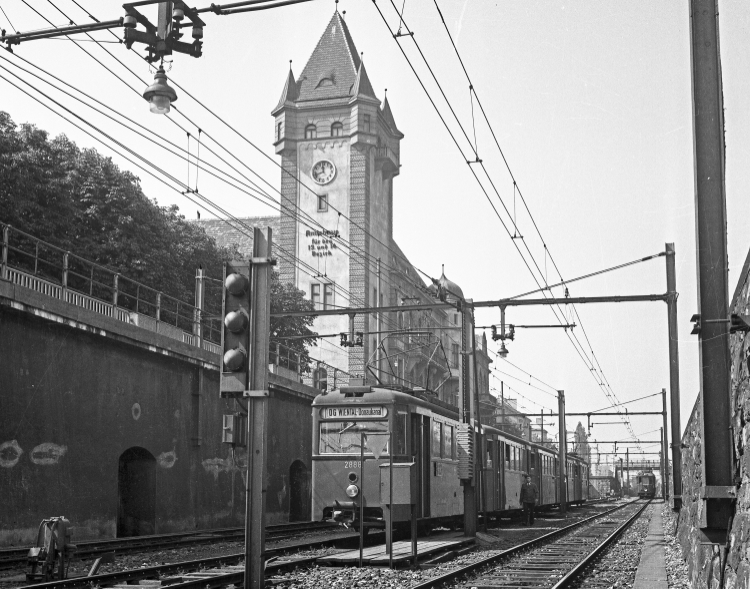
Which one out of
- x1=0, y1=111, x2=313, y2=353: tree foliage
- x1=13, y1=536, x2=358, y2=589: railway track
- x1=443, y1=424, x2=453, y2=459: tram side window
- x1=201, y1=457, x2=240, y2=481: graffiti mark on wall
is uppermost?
x1=0, y1=111, x2=313, y2=353: tree foliage

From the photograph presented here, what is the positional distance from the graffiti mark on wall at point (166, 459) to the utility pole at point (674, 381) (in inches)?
510

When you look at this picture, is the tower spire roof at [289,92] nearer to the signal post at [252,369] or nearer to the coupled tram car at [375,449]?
the coupled tram car at [375,449]

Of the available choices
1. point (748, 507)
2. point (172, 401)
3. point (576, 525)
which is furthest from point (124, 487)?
point (748, 507)

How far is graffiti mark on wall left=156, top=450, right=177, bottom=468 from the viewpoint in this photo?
2526 cm

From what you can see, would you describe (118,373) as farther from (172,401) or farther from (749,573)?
(749,573)

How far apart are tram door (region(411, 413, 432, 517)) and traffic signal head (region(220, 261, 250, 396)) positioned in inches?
441

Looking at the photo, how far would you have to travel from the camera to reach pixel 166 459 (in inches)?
1008

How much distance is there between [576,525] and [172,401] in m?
12.5

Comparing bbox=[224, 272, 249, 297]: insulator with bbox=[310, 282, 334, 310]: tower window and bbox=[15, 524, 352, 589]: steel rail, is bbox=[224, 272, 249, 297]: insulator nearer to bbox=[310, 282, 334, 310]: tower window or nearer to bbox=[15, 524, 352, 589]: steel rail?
bbox=[15, 524, 352, 589]: steel rail

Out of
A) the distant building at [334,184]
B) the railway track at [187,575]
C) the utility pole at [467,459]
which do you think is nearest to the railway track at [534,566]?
the utility pole at [467,459]

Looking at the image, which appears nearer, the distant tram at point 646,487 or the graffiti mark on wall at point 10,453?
the graffiti mark on wall at point 10,453

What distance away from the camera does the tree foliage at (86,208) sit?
37.5 meters

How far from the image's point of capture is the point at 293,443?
34.4 meters

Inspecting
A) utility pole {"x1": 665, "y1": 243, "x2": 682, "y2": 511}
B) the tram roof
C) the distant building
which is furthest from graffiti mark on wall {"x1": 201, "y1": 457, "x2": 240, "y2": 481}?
the distant building
